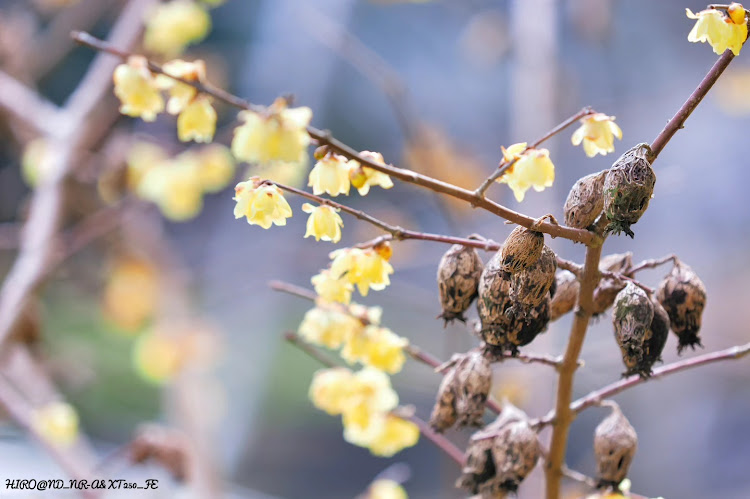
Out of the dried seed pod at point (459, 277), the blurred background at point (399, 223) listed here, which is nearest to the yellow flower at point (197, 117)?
the dried seed pod at point (459, 277)

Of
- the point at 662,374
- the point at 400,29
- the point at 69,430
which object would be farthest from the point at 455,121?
the point at 662,374

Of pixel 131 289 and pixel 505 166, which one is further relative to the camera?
pixel 131 289

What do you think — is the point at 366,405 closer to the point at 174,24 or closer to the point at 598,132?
the point at 598,132

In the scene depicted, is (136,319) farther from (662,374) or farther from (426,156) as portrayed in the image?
(662,374)

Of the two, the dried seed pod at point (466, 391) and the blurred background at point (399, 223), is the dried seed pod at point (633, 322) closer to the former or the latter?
the dried seed pod at point (466, 391)

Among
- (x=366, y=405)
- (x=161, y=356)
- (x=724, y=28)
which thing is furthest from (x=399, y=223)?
(x=724, y=28)
